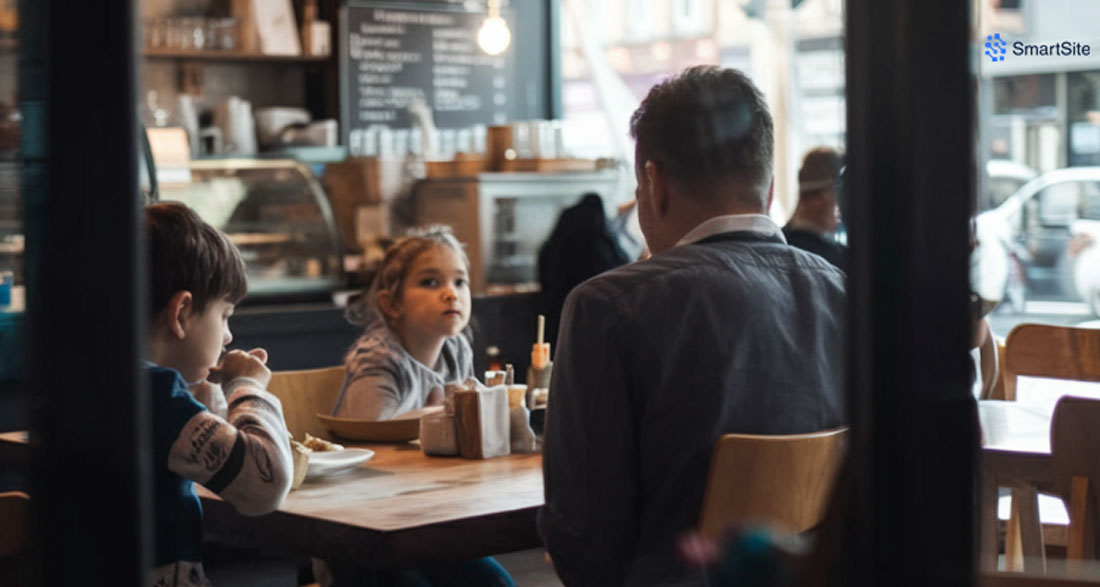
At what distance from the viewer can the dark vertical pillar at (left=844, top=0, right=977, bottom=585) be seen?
718mm

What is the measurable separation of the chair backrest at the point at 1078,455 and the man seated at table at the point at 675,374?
26.6 inches

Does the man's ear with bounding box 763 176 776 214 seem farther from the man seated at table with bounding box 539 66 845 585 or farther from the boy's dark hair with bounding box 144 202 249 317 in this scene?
the boy's dark hair with bounding box 144 202 249 317

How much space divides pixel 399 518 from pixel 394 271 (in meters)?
1.41

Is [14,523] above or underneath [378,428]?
above

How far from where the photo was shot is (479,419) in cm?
257

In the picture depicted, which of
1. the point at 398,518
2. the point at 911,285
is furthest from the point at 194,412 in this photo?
the point at 911,285

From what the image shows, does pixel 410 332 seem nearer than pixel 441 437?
No

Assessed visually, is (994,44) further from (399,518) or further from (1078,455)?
(399,518)

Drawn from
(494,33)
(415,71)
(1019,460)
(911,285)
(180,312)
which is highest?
(494,33)

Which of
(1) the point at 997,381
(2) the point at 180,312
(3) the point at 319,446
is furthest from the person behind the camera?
(1) the point at 997,381

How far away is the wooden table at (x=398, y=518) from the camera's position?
75.2 inches

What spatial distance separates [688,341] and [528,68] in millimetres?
5786

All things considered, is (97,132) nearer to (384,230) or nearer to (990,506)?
(990,506)

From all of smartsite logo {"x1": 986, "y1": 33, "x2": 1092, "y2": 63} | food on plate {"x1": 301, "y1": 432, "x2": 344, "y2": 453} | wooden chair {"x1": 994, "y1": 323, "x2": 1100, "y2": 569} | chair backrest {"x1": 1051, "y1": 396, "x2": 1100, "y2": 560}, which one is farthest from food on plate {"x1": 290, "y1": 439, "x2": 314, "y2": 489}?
smartsite logo {"x1": 986, "y1": 33, "x2": 1092, "y2": 63}
